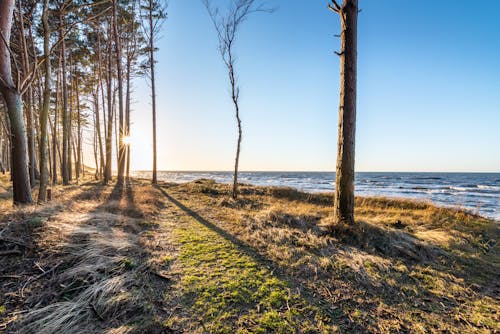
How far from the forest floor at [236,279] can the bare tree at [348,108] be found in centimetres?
68

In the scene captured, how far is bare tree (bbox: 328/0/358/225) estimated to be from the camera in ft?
15.6

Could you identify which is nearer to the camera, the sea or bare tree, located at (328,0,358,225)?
bare tree, located at (328,0,358,225)

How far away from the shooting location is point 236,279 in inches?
121

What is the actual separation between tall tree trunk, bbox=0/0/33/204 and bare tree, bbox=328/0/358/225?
7409 mm

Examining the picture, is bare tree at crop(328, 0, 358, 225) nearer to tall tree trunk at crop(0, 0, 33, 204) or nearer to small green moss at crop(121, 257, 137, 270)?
small green moss at crop(121, 257, 137, 270)

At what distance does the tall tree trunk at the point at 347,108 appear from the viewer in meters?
4.77

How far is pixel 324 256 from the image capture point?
3801 millimetres

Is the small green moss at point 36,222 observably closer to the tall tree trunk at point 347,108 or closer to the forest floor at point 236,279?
the forest floor at point 236,279

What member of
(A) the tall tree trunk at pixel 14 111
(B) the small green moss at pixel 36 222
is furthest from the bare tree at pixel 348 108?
(A) the tall tree trunk at pixel 14 111

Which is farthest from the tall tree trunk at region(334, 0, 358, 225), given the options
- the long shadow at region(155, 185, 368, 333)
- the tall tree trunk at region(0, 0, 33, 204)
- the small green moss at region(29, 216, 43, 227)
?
the tall tree trunk at region(0, 0, 33, 204)

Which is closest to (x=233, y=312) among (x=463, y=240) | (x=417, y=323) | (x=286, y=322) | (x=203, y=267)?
(x=286, y=322)

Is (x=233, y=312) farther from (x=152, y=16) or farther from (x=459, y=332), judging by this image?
(x=152, y=16)

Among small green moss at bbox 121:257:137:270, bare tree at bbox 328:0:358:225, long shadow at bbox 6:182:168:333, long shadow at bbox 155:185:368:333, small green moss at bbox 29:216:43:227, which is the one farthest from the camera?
bare tree at bbox 328:0:358:225

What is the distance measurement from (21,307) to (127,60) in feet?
55.1
